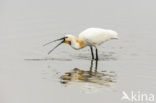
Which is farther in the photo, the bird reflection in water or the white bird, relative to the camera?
the white bird

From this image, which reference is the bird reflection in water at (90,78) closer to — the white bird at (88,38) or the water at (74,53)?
the water at (74,53)

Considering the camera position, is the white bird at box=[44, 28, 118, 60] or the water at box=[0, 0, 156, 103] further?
the white bird at box=[44, 28, 118, 60]

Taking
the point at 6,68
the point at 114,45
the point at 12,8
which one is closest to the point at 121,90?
the point at 6,68

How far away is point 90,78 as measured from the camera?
13.6 m

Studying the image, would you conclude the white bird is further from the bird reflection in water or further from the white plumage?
the bird reflection in water

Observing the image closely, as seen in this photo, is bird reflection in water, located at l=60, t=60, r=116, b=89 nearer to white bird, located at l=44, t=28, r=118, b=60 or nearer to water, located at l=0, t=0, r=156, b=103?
water, located at l=0, t=0, r=156, b=103

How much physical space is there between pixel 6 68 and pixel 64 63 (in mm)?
1649

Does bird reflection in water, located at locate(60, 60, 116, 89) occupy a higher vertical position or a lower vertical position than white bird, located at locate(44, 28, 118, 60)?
lower

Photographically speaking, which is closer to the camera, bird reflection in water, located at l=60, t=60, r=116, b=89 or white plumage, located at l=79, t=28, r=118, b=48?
bird reflection in water, located at l=60, t=60, r=116, b=89

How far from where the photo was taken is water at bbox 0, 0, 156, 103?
505 inches

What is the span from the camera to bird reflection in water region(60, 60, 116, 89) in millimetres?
13125

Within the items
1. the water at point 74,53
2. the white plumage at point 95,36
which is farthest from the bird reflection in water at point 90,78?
the white plumage at point 95,36

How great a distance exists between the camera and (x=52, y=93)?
41.3ft

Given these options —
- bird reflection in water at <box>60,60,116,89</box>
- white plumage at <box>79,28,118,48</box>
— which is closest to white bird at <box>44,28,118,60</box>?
white plumage at <box>79,28,118,48</box>
